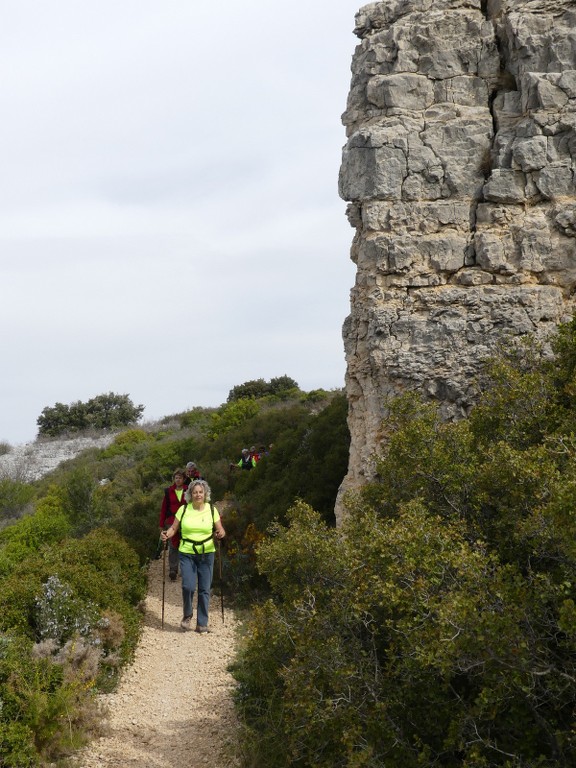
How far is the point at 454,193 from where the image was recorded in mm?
11977

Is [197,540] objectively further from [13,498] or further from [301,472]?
[13,498]

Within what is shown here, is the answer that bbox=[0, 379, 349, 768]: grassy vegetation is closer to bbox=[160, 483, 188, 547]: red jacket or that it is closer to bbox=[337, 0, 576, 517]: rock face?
bbox=[160, 483, 188, 547]: red jacket

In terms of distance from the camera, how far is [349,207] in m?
12.4

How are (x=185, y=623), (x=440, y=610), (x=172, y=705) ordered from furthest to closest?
1. (x=185, y=623)
2. (x=172, y=705)
3. (x=440, y=610)

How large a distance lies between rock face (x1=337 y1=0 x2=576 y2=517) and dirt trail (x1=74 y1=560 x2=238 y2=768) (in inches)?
134

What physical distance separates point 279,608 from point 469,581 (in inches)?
97.0

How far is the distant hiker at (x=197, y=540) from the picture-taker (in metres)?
11.4

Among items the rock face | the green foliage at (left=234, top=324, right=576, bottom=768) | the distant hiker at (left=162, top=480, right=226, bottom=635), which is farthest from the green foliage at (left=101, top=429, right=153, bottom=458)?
the green foliage at (left=234, top=324, right=576, bottom=768)

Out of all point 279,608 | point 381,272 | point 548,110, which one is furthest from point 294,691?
point 548,110

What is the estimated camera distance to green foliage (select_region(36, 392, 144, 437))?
48.7 metres

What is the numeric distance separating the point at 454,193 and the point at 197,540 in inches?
236

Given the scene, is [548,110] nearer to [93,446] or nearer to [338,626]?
[338,626]

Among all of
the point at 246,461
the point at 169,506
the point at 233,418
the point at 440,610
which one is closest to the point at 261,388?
the point at 233,418

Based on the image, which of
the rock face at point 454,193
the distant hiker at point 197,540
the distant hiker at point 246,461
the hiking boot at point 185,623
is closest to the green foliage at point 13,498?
the distant hiker at point 246,461
